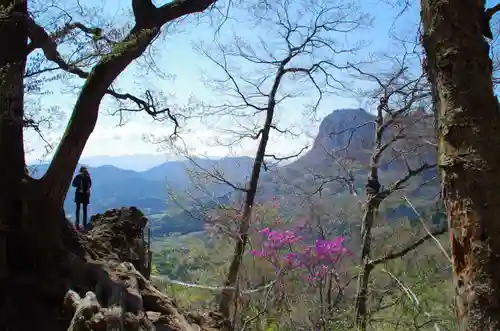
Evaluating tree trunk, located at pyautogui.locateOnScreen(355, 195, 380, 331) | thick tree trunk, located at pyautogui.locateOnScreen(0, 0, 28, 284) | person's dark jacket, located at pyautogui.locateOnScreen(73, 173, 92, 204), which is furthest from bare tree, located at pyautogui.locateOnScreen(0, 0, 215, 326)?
tree trunk, located at pyautogui.locateOnScreen(355, 195, 380, 331)

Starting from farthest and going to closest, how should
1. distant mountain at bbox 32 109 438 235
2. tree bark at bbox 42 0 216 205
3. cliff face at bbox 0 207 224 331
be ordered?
distant mountain at bbox 32 109 438 235 → tree bark at bbox 42 0 216 205 → cliff face at bbox 0 207 224 331

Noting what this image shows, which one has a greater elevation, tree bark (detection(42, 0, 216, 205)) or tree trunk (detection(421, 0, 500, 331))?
tree bark (detection(42, 0, 216, 205))

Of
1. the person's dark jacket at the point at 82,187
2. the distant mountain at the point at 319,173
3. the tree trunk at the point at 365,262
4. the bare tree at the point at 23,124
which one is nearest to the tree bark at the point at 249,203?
the distant mountain at the point at 319,173

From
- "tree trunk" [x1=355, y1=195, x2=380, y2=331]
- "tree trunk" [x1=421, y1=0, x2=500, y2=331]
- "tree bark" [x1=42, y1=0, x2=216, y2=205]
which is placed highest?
"tree bark" [x1=42, y1=0, x2=216, y2=205]

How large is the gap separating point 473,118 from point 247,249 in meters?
8.46

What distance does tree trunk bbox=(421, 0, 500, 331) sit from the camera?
1.67 m

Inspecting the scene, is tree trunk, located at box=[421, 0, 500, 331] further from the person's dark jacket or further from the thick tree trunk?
the person's dark jacket

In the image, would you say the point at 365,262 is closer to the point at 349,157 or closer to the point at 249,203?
the point at 349,157

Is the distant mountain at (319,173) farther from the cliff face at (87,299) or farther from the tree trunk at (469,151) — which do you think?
the tree trunk at (469,151)

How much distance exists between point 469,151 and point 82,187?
7.46m

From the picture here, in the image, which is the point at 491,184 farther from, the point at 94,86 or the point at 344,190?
the point at 344,190

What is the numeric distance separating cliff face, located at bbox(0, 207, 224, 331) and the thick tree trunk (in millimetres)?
420

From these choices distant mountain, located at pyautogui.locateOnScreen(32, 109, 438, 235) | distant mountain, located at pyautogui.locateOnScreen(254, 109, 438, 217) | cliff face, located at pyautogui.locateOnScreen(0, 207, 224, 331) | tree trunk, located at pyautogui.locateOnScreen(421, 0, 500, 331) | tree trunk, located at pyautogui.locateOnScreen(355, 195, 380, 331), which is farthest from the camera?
distant mountain, located at pyautogui.locateOnScreen(32, 109, 438, 235)

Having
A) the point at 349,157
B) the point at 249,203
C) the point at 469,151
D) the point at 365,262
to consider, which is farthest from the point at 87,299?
the point at 349,157
